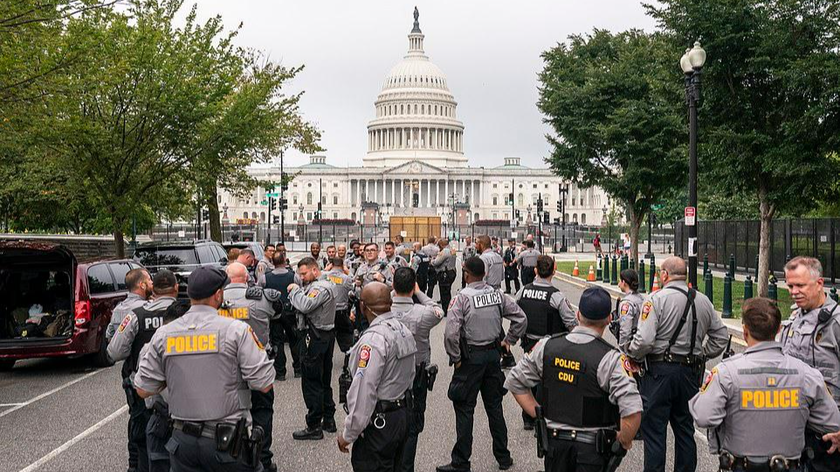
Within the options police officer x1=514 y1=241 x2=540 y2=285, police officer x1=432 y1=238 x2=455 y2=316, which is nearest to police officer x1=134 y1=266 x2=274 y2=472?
police officer x1=432 y1=238 x2=455 y2=316

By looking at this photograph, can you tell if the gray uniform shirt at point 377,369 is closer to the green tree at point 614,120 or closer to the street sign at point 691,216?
the street sign at point 691,216

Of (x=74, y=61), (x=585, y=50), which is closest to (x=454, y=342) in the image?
(x=74, y=61)

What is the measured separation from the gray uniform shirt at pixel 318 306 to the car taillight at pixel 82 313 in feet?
15.7

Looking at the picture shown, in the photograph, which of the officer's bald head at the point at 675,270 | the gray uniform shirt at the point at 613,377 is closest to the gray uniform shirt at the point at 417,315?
the officer's bald head at the point at 675,270

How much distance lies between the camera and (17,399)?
10.9 metres

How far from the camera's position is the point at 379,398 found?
5.54m

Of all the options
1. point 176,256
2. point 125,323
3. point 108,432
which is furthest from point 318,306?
point 176,256

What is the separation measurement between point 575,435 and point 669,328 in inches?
90.4

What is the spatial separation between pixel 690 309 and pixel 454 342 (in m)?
2.13

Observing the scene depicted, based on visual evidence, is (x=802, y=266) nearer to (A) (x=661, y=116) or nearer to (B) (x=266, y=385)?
(B) (x=266, y=385)

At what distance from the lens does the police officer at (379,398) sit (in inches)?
211

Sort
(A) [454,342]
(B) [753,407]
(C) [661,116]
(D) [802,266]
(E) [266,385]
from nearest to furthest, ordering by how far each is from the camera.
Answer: (B) [753,407], (E) [266,385], (D) [802,266], (A) [454,342], (C) [661,116]

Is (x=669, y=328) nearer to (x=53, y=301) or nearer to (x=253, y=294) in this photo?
(x=253, y=294)

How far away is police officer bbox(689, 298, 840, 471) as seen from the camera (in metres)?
4.75
